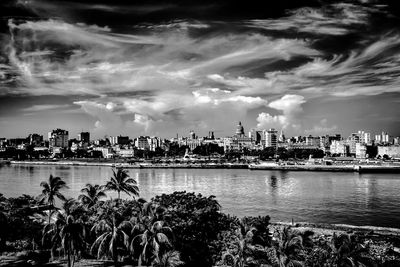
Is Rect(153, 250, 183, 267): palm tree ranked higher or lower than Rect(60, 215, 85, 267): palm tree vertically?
lower

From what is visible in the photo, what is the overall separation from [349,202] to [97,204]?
119ft

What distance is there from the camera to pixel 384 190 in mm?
62500

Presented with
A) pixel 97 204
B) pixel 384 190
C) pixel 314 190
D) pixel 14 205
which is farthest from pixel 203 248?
pixel 384 190

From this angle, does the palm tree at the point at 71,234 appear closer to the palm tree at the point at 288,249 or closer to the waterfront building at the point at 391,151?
the palm tree at the point at 288,249

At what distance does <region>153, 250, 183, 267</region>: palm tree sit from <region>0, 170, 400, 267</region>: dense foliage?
5cm

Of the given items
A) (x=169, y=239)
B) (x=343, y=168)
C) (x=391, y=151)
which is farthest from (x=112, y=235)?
(x=391, y=151)

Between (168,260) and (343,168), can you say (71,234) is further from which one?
(343,168)

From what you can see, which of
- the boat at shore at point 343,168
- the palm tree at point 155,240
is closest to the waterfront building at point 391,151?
the boat at shore at point 343,168

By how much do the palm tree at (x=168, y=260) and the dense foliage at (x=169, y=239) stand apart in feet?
0.17

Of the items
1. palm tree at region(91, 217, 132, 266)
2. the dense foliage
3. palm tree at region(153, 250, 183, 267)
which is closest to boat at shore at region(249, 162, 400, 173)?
the dense foliage

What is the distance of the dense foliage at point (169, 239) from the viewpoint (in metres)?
17.7

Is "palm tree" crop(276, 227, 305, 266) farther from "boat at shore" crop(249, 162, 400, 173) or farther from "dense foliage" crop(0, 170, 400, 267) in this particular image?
"boat at shore" crop(249, 162, 400, 173)

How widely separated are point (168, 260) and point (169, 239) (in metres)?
1.50

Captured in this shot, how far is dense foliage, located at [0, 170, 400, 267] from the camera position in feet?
57.9
